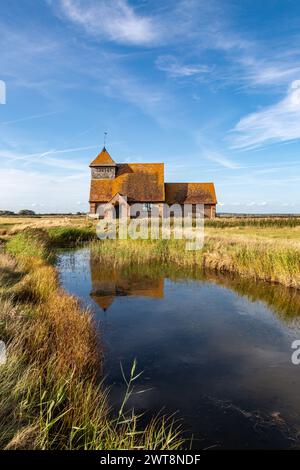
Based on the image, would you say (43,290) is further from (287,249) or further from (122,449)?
(287,249)

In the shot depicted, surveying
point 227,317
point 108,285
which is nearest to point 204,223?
point 108,285

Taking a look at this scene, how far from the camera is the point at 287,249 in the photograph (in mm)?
15781

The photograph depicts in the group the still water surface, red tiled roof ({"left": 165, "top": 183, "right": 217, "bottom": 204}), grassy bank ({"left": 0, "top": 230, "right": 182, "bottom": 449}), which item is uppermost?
red tiled roof ({"left": 165, "top": 183, "right": 217, "bottom": 204})

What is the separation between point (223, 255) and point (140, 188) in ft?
90.9

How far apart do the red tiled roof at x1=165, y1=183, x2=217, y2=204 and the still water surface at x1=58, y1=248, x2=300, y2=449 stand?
1248 inches

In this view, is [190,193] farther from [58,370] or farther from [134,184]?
[58,370]

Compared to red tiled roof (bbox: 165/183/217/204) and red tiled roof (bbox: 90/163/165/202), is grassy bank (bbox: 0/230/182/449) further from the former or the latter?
red tiled roof (bbox: 165/183/217/204)

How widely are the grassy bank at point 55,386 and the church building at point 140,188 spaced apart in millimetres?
33604

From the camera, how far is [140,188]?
145 ft

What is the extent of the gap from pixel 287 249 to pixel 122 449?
541 inches

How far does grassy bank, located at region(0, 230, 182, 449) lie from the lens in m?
4.00

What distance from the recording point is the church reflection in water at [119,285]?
1269 centimetres

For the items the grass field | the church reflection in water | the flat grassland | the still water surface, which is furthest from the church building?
the still water surface
